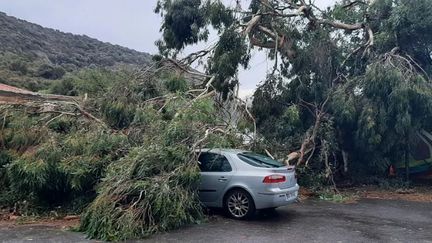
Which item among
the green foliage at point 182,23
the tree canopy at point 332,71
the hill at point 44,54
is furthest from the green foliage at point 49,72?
the tree canopy at point 332,71

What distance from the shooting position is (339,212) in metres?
11.2

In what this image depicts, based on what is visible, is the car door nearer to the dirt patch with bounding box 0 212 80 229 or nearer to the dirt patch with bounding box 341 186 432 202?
the dirt patch with bounding box 0 212 80 229

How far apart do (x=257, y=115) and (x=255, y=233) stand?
24.1ft

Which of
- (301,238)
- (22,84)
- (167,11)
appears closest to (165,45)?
(167,11)

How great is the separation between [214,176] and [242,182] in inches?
27.7

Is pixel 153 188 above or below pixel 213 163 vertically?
below

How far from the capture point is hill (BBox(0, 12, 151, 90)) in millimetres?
34469

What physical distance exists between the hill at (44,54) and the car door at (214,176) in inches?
891

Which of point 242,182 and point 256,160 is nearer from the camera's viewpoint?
point 242,182

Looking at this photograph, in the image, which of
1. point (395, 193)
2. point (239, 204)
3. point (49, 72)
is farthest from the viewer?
point (49, 72)

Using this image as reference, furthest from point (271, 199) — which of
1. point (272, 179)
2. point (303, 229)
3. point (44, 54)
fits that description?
point (44, 54)

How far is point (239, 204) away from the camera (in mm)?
9898

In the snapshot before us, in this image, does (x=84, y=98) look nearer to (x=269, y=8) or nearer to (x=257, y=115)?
(x=257, y=115)

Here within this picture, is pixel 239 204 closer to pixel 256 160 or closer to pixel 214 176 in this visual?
pixel 214 176
